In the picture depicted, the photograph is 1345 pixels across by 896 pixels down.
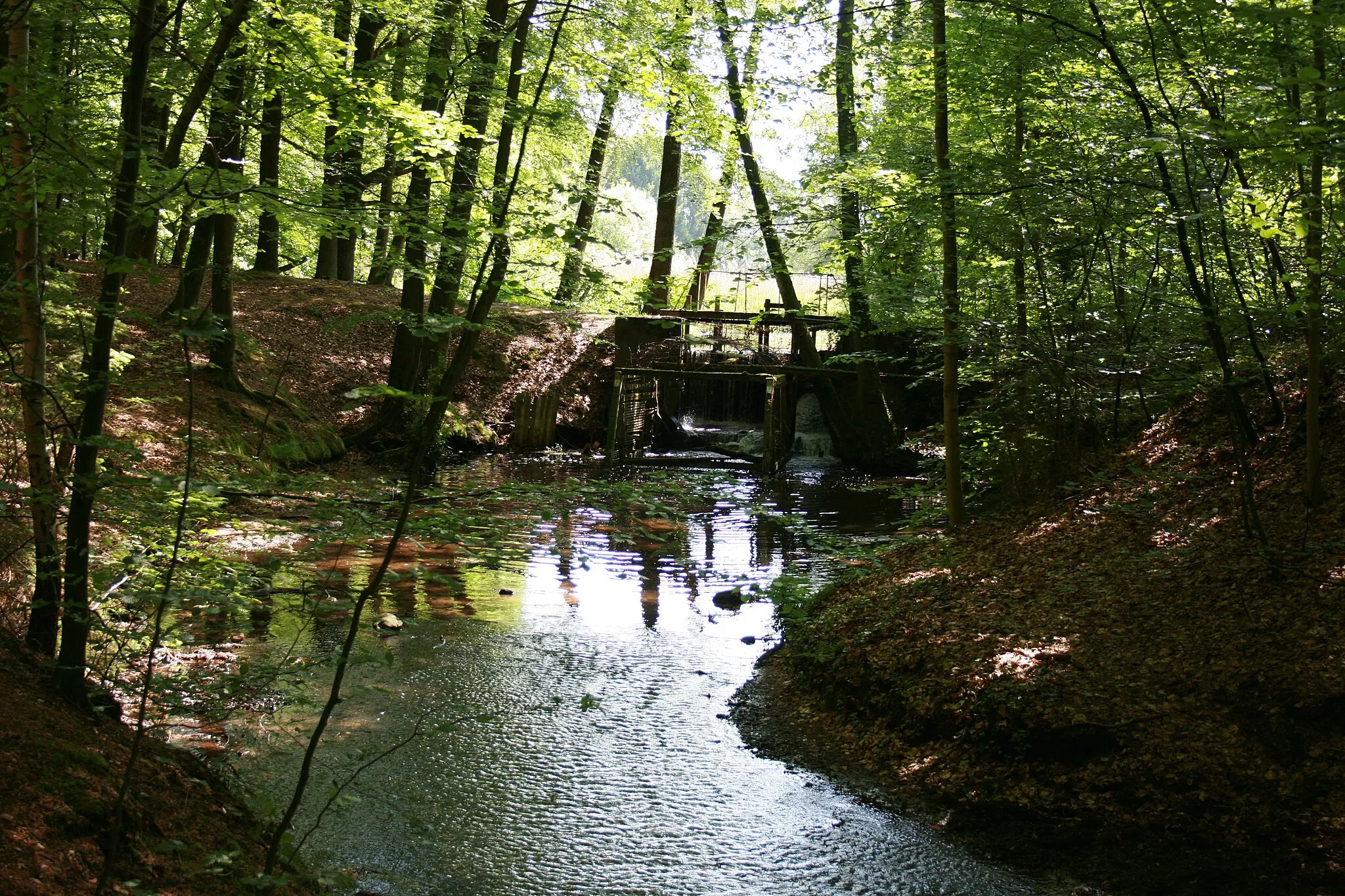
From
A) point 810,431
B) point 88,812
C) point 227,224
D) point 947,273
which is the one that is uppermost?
point 227,224

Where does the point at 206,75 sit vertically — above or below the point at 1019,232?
below

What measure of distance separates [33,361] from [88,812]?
1.68 metres

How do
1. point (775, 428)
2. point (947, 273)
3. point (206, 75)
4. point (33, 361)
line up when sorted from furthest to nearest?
point (775, 428)
point (947, 273)
point (206, 75)
point (33, 361)

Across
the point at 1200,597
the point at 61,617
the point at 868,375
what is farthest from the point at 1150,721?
the point at 868,375

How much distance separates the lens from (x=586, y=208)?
17.4 m

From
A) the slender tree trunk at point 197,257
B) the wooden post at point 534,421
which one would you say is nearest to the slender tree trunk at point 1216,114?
the slender tree trunk at point 197,257

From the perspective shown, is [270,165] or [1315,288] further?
[270,165]

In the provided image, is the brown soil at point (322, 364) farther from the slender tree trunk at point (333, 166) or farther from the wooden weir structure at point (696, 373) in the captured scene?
the slender tree trunk at point (333, 166)

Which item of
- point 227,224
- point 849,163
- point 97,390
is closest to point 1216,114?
point 97,390

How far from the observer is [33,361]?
11.2ft

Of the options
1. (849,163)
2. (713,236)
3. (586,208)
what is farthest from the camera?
(586,208)

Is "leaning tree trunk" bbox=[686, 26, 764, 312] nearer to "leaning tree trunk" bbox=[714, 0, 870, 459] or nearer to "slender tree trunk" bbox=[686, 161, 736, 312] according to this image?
"slender tree trunk" bbox=[686, 161, 736, 312]

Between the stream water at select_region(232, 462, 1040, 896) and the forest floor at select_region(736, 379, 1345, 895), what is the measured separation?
0.35 metres

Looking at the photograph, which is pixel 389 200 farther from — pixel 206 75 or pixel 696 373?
pixel 696 373
